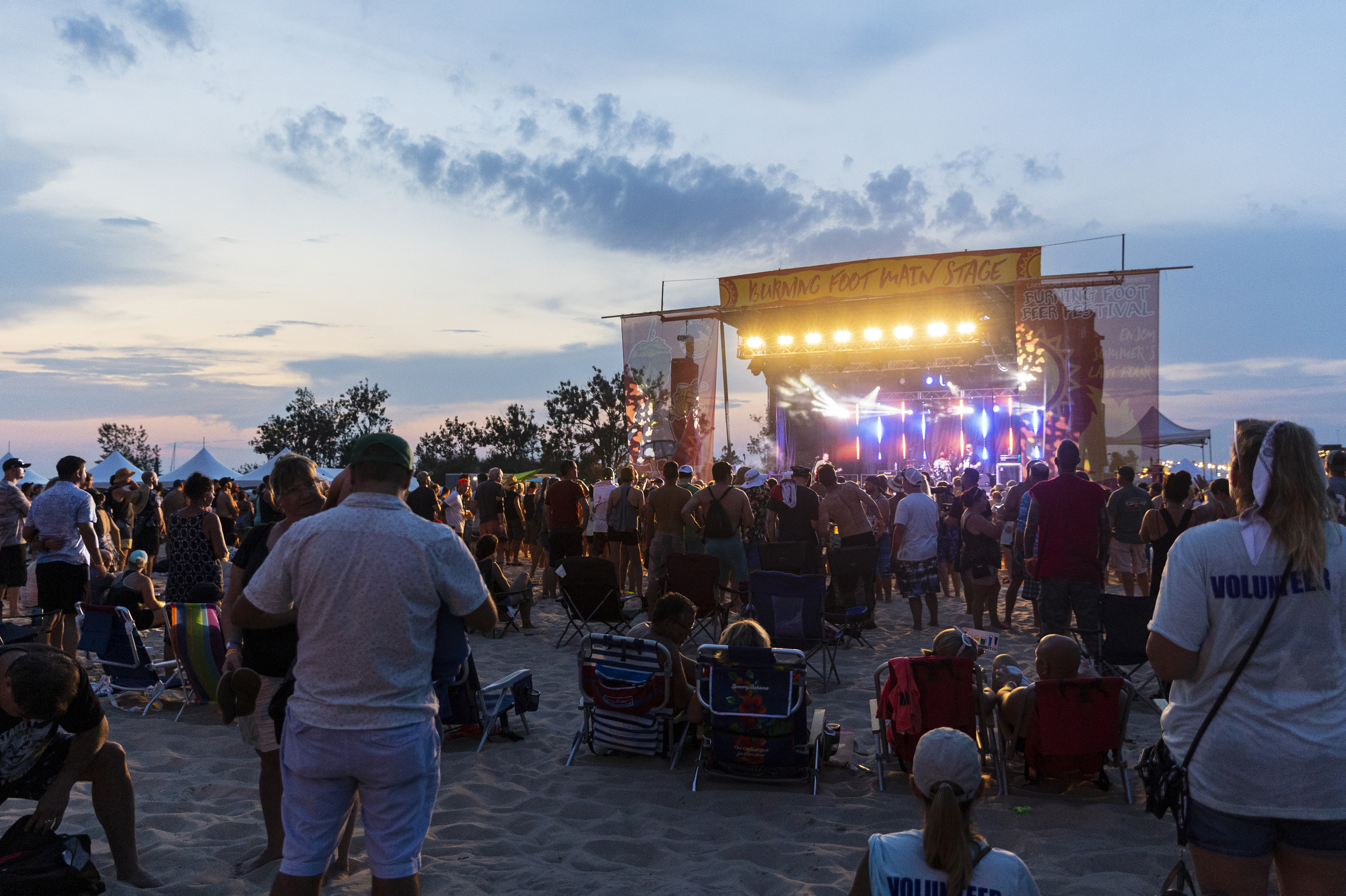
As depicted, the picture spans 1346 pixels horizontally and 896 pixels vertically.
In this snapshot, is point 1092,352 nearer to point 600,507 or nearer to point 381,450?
point 600,507

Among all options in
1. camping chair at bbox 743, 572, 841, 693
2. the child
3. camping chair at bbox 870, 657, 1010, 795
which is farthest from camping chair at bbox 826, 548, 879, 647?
the child

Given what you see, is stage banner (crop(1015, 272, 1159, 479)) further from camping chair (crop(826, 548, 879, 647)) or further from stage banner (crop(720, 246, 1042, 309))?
camping chair (crop(826, 548, 879, 647))

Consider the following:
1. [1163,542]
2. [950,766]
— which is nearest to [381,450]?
[950,766]

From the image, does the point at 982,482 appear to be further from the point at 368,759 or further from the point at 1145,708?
the point at 368,759

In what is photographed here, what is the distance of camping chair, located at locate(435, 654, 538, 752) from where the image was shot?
4.69 metres

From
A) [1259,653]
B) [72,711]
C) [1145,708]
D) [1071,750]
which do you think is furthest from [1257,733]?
[1145,708]

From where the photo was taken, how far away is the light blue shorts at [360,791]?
203 cm

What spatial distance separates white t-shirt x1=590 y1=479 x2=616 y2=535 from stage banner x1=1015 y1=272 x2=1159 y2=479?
7509 mm

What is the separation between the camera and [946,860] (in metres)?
1.71

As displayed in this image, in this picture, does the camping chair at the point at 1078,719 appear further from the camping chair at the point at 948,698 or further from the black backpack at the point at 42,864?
the black backpack at the point at 42,864

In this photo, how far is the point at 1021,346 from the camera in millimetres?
14617

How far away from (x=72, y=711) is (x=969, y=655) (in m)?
3.53

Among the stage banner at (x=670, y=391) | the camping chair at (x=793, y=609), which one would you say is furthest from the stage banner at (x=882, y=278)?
the camping chair at (x=793, y=609)

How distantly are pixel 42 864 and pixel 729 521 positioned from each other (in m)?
5.95
